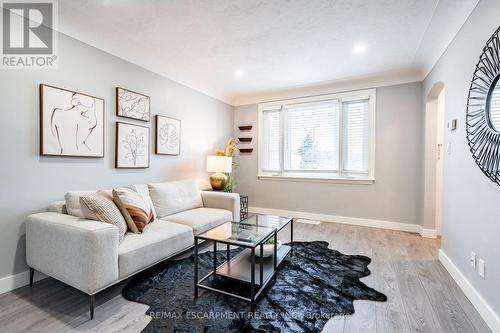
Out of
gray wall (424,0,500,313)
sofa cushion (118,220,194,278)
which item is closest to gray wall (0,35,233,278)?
sofa cushion (118,220,194,278)

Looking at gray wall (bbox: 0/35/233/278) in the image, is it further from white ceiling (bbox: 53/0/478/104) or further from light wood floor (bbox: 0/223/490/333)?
light wood floor (bbox: 0/223/490/333)

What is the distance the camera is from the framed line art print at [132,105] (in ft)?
9.30

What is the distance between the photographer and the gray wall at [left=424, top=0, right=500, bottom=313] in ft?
5.36

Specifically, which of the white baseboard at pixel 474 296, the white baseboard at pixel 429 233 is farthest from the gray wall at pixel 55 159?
the white baseboard at pixel 429 233

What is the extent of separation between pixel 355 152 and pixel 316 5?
2.67 m

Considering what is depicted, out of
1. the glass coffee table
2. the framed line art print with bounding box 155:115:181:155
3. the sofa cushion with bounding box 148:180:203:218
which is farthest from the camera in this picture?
the framed line art print with bounding box 155:115:181:155

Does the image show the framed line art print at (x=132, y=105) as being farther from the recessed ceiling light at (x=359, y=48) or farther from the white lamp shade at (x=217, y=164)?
the recessed ceiling light at (x=359, y=48)

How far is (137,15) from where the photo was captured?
2219 millimetres

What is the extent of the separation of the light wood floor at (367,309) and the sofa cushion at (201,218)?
0.85 metres

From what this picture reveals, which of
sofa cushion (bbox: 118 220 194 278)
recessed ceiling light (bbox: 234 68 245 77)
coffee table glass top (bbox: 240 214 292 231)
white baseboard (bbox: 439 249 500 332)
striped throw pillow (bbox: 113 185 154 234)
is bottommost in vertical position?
white baseboard (bbox: 439 249 500 332)

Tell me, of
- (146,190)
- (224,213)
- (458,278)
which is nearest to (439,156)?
(458,278)

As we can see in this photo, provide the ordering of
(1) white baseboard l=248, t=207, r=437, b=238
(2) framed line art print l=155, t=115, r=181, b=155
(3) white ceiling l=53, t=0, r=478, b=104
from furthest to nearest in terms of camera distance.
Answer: (1) white baseboard l=248, t=207, r=437, b=238 → (2) framed line art print l=155, t=115, r=181, b=155 → (3) white ceiling l=53, t=0, r=478, b=104

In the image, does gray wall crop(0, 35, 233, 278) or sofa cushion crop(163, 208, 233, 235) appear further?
sofa cushion crop(163, 208, 233, 235)

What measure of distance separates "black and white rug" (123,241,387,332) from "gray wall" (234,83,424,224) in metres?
1.69
